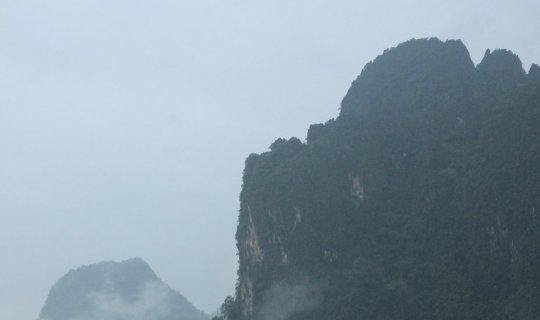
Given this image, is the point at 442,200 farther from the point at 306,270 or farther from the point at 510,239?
the point at 306,270

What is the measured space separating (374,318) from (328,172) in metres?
7.80

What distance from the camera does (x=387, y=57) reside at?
152 feet

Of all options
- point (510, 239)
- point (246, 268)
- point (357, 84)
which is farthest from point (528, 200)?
point (357, 84)

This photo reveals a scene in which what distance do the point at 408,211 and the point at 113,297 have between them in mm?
Result: 44974

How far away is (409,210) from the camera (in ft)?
111

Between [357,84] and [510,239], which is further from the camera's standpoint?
[357,84]

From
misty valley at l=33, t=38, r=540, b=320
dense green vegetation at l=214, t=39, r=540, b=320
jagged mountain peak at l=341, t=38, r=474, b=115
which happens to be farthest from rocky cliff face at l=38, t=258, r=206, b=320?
misty valley at l=33, t=38, r=540, b=320

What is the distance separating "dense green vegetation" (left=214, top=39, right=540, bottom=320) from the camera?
95.6 feet

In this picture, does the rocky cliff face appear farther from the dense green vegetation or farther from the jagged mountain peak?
the dense green vegetation

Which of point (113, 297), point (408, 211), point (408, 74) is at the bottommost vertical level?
point (408, 211)

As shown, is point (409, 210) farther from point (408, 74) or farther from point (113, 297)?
point (113, 297)

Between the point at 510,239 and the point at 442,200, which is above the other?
the point at 442,200

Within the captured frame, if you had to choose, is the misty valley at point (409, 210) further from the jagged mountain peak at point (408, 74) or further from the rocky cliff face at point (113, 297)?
the rocky cliff face at point (113, 297)

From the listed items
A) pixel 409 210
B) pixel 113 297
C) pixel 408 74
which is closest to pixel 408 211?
pixel 409 210
